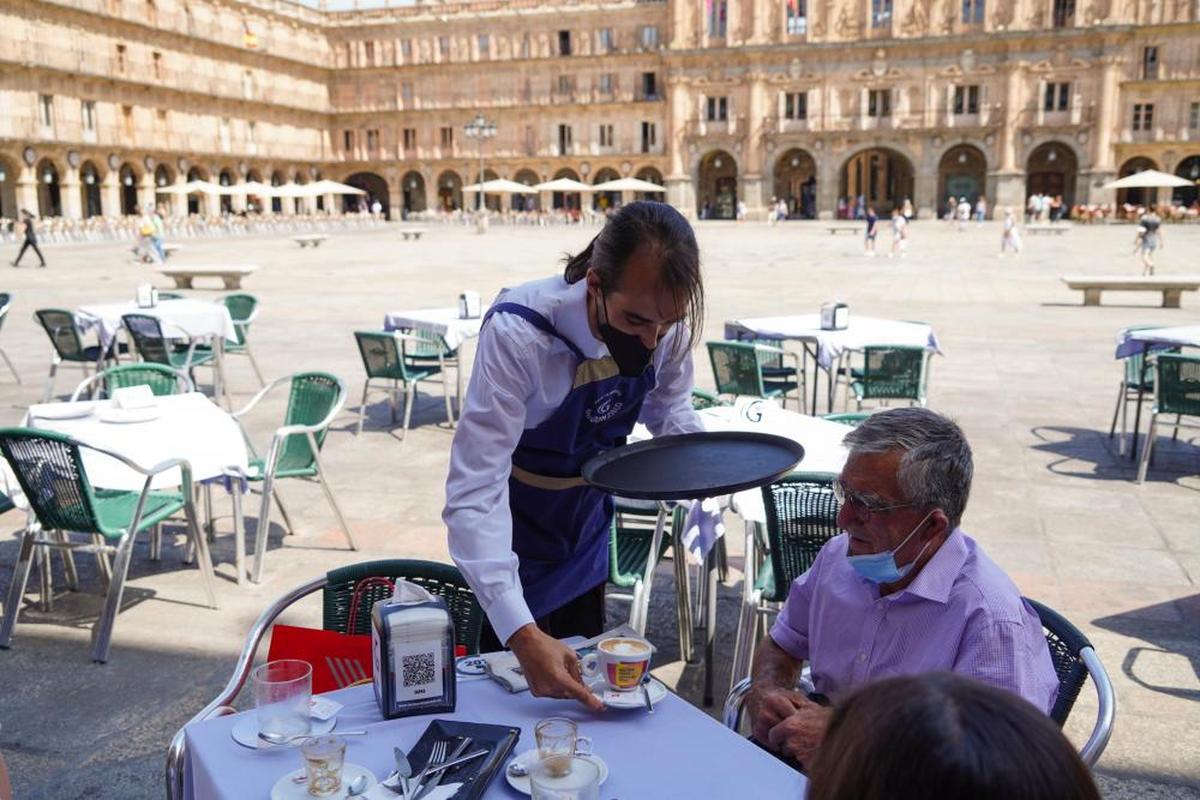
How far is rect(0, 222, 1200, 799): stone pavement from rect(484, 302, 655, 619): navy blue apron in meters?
1.41

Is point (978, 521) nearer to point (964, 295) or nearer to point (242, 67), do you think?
point (964, 295)

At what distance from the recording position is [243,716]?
1785 millimetres

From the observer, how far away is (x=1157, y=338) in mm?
6246

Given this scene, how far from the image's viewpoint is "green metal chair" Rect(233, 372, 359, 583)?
4.52 m

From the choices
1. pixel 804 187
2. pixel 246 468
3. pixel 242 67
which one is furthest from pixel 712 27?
pixel 246 468

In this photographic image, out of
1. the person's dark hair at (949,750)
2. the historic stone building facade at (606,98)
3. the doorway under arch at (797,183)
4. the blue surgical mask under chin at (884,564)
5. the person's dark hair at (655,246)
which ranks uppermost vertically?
the historic stone building facade at (606,98)

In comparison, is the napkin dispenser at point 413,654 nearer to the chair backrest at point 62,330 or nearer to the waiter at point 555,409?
the waiter at point 555,409

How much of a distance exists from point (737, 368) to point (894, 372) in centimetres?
100

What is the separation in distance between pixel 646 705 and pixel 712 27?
1917 inches

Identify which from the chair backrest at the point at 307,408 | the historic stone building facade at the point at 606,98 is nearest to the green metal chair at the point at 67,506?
the chair backrest at the point at 307,408

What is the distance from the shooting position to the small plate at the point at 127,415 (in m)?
4.29

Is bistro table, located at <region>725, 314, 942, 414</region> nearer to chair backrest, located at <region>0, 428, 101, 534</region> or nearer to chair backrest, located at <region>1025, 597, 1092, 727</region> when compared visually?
chair backrest, located at <region>1025, 597, 1092, 727</region>

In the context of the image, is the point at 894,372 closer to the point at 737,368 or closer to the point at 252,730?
the point at 737,368

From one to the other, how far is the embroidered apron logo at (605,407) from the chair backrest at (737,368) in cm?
400
